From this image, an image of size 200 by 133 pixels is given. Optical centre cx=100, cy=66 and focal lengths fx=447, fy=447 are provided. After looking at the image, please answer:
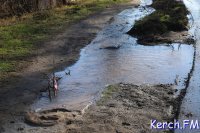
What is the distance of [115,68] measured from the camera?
11.2 metres

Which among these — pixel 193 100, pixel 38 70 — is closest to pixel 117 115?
pixel 193 100

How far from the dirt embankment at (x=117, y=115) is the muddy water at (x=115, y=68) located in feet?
1.26

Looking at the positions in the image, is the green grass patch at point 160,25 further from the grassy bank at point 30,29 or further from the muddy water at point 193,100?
the grassy bank at point 30,29

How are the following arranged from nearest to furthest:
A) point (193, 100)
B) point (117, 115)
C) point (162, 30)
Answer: point (117, 115) → point (193, 100) → point (162, 30)

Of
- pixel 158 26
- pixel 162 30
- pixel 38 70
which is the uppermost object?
pixel 158 26

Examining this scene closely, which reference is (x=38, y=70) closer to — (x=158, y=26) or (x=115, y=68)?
(x=115, y=68)

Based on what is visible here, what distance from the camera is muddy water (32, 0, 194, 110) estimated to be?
8.99 metres

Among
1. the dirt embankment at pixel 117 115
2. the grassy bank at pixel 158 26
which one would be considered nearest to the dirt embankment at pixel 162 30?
the grassy bank at pixel 158 26

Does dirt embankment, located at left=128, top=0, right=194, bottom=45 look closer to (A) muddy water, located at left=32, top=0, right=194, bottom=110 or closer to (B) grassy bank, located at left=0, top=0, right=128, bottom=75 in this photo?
(A) muddy water, located at left=32, top=0, right=194, bottom=110

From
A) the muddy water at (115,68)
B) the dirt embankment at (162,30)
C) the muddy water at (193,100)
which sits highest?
the dirt embankment at (162,30)

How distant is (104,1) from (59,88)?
1662 centimetres

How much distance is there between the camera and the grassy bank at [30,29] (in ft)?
39.8

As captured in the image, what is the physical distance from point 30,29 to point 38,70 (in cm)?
532

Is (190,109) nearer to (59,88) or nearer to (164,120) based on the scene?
(164,120)
